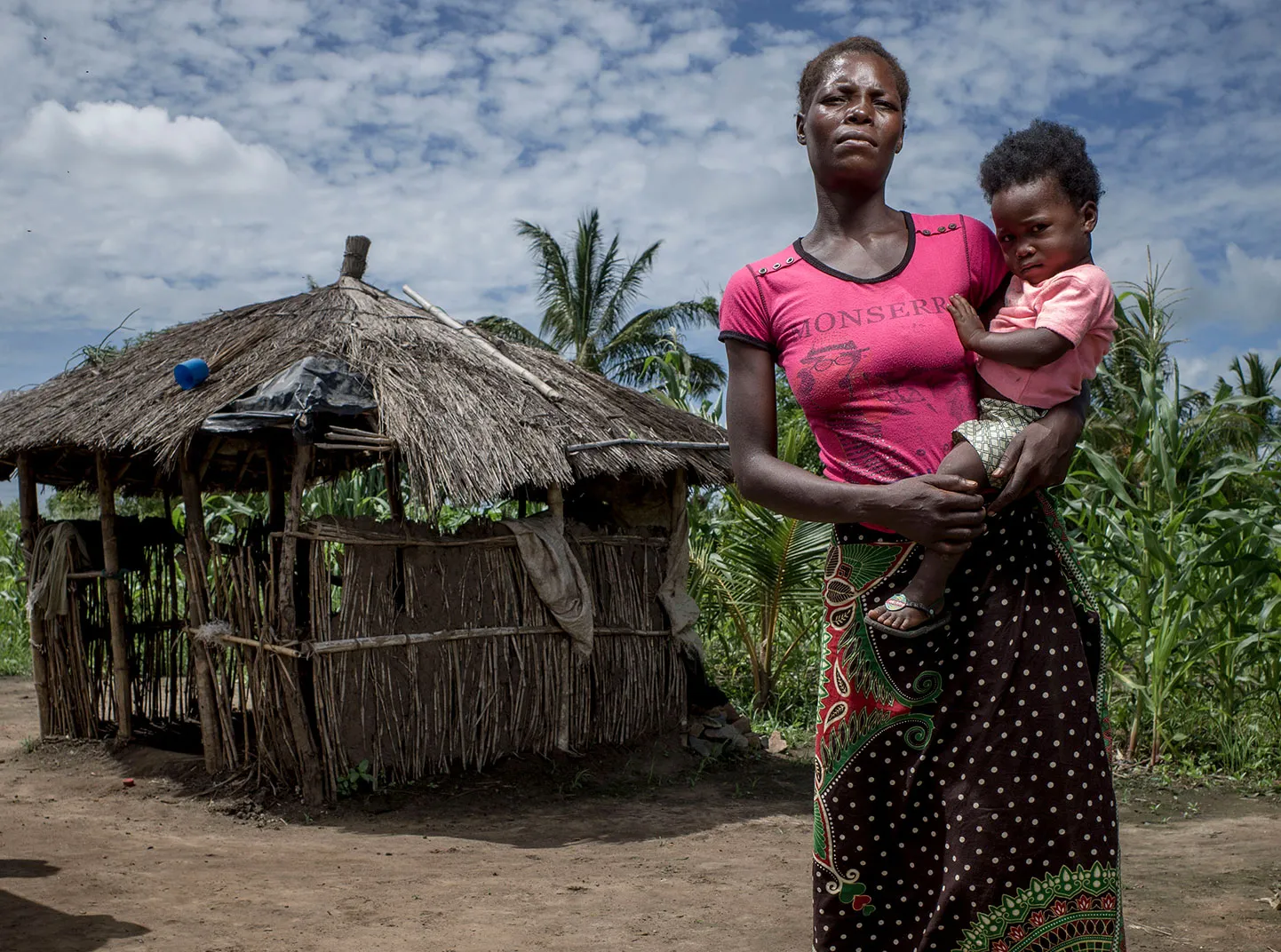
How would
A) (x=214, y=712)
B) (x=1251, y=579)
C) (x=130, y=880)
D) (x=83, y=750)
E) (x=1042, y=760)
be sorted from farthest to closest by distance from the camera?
1. (x=83, y=750)
2. (x=214, y=712)
3. (x=1251, y=579)
4. (x=130, y=880)
5. (x=1042, y=760)

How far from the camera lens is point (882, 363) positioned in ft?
5.46

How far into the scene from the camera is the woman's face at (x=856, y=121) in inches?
68.8

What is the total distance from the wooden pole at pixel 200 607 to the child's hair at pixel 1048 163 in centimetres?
559

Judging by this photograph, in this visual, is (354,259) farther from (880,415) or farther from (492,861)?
(880,415)

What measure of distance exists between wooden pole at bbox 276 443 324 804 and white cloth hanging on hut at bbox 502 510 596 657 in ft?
4.08

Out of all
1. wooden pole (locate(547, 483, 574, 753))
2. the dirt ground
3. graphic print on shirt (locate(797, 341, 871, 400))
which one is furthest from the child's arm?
wooden pole (locate(547, 483, 574, 753))

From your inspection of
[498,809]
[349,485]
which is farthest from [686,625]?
[349,485]

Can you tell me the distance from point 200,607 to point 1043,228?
5810 mm

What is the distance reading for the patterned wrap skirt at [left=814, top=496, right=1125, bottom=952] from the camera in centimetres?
158

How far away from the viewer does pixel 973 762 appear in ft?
5.27

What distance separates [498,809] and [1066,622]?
514cm

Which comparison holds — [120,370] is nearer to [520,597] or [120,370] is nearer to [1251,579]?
[520,597]

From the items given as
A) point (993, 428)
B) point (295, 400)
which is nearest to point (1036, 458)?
point (993, 428)

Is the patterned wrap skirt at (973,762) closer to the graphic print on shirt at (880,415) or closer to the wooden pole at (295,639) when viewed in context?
the graphic print on shirt at (880,415)
